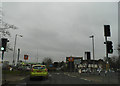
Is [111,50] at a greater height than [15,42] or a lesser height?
lesser

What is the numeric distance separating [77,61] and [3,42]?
21820mm

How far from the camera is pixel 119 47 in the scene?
168 ft

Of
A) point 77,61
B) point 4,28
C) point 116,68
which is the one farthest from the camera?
point 116,68

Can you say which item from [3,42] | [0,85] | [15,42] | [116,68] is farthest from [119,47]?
[0,85]

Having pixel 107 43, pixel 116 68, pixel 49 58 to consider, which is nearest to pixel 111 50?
pixel 107 43

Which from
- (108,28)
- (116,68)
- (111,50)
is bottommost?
(116,68)

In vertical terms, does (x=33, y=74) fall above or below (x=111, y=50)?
below

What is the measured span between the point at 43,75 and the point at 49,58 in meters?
96.3

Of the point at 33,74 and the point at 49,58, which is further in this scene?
the point at 49,58

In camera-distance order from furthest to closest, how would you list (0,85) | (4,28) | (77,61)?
1. (77,61)
2. (4,28)
3. (0,85)

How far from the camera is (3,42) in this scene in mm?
15055

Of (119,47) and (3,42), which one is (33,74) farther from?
(119,47)

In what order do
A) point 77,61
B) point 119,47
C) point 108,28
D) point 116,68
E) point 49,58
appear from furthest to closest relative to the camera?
point 49,58 < point 116,68 < point 119,47 < point 77,61 < point 108,28

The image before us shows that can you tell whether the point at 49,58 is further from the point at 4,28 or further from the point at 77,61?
the point at 4,28
